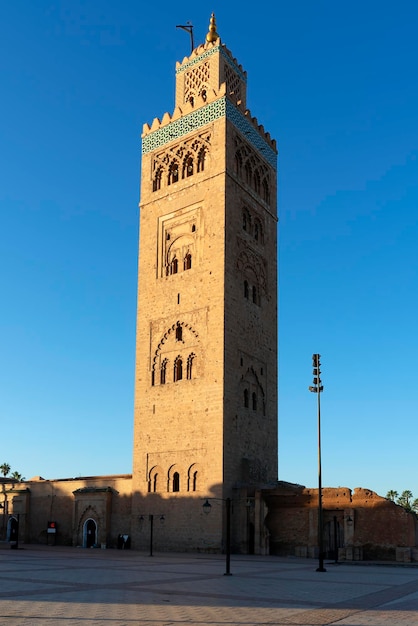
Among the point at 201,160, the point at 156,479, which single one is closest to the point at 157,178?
the point at 201,160

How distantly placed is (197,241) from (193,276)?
2.02m

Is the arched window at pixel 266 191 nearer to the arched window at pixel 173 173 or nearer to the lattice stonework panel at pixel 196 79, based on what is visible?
the arched window at pixel 173 173

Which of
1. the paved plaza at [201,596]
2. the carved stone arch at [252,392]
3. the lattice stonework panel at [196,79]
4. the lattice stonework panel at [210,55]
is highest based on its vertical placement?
the lattice stonework panel at [210,55]

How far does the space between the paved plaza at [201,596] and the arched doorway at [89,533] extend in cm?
1465

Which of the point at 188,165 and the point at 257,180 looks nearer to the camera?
the point at 188,165

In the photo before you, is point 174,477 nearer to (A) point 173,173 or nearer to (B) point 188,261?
(B) point 188,261

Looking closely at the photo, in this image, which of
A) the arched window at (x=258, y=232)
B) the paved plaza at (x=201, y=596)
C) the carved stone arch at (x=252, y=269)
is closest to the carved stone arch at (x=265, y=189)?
the arched window at (x=258, y=232)

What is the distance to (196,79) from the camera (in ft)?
131

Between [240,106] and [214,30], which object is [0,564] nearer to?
[240,106]

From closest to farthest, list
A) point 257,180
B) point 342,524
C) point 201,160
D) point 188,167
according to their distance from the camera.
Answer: point 342,524 < point 201,160 < point 188,167 < point 257,180

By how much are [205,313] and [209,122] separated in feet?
36.5

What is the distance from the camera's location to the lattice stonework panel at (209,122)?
36.2 m

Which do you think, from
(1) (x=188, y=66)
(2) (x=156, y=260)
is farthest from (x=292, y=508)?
(1) (x=188, y=66)

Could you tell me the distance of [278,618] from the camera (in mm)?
10430
